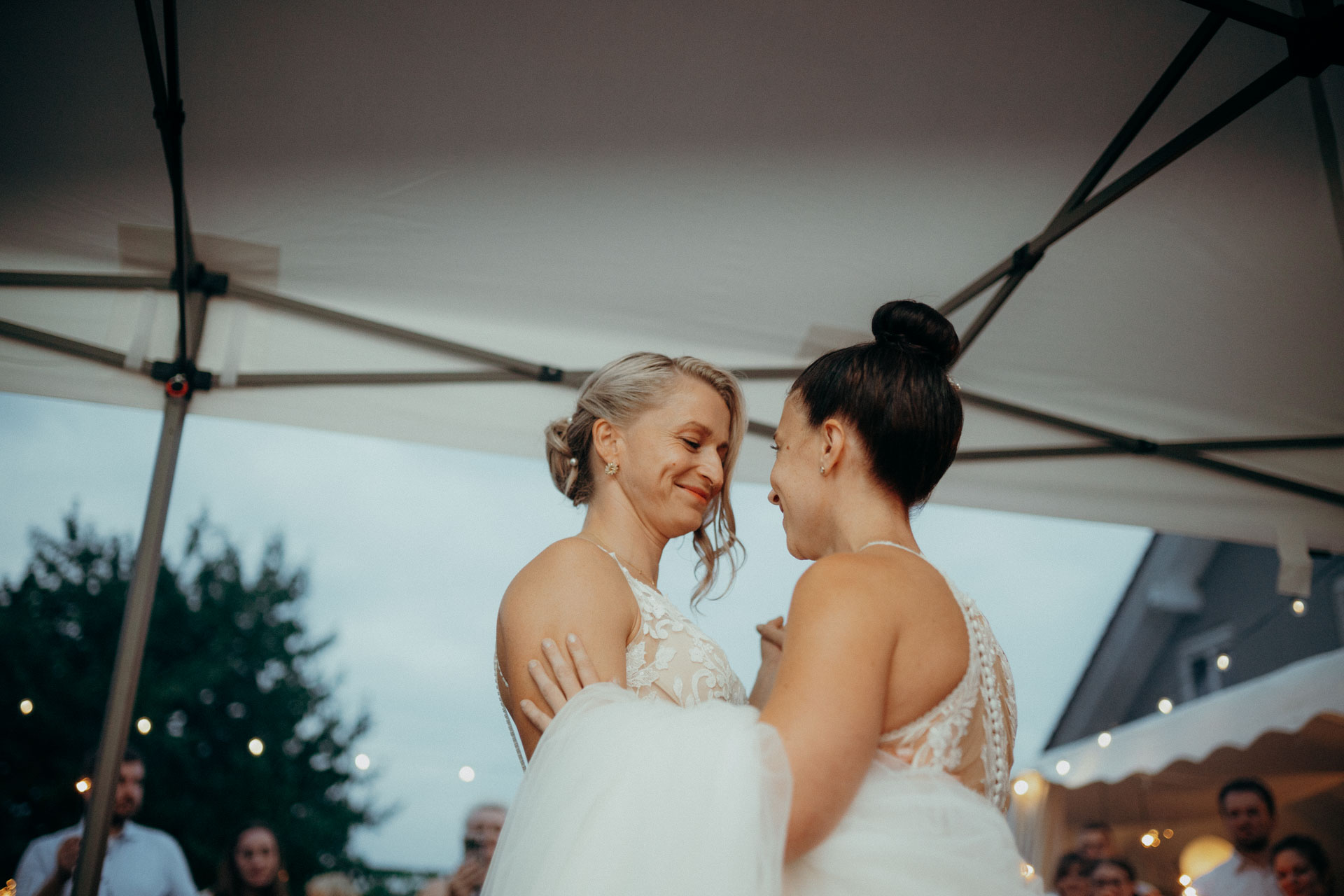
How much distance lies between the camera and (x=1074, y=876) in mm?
6082

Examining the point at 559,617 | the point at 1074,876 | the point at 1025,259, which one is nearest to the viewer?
the point at 559,617

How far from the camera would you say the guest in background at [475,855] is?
17.6 feet

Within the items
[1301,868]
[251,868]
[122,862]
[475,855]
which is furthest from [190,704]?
[1301,868]

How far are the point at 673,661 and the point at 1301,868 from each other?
4874 mm

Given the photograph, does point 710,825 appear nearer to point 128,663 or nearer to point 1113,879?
point 128,663

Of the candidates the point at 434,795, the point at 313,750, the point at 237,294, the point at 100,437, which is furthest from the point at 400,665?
the point at 237,294

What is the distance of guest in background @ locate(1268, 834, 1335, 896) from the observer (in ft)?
16.6

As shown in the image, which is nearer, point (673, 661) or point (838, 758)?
point (838, 758)

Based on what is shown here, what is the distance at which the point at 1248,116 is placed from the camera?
2805 millimetres

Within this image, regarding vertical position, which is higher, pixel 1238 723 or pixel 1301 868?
pixel 1238 723

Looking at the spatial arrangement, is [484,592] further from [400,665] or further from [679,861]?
[679,861]

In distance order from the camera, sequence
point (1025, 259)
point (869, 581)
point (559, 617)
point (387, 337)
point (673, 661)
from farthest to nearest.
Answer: point (387, 337), point (1025, 259), point (673, 661), point (559, 617), point (869, 581)

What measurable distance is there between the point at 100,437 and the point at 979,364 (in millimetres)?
26890

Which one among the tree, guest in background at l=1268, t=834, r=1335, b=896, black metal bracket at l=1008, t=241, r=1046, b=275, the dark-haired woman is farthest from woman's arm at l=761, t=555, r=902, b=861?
the tree
